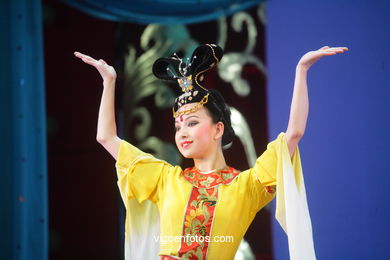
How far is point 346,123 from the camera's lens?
8.92ft

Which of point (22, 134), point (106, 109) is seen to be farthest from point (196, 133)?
point (22, 134)

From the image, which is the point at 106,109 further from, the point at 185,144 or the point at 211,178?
the point at 211,178

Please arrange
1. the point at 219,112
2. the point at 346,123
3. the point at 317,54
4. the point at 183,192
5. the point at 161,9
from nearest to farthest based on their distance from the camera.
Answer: the point at 317,54 < the point at 183,192 < the point at 219,112 < the point at 346,123 < the point at 161,9

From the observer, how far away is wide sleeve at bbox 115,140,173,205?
222cm

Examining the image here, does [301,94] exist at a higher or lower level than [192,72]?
lower

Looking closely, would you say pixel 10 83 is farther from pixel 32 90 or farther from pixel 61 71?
pixel 61 71

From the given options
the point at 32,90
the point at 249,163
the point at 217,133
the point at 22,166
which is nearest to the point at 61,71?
the point at 32,90

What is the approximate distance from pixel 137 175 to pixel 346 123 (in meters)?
1.07

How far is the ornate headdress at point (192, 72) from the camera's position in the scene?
2.23m

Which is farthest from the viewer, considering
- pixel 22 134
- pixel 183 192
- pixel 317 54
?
pixel 22 134

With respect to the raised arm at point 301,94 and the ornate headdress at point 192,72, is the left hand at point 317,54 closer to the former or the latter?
the raised arm at point 301,94

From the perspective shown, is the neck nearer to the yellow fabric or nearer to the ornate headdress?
the yellow fabric

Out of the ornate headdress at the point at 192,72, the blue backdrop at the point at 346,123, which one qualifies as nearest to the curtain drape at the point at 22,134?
the ornate headdress at the point at 192,72

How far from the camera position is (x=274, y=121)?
307 centimetres
